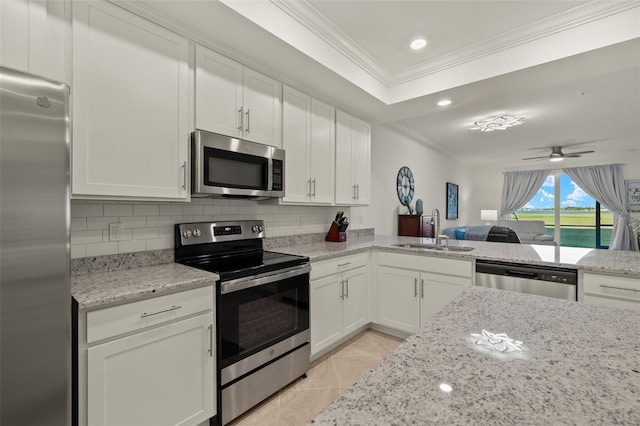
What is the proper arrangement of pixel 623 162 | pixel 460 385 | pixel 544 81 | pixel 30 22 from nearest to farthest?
pixel 460 385, pixel 30 22, pixel 544 81, pixel 623 162

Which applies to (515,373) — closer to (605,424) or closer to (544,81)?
(605,424)


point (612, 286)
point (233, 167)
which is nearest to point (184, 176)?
point (233, 167)

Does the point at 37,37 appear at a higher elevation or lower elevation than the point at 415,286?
higher

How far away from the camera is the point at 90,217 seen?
5.46 feet

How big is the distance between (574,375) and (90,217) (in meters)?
2.12

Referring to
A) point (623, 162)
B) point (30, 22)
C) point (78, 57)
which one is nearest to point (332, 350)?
point (78, 57)

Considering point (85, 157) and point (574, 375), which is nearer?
point (574, 375)

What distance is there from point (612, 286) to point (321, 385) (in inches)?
79.6

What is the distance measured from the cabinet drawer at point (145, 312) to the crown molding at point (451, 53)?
1.83 meters

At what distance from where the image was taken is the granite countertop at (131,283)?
1.25m

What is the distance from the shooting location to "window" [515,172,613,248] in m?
7.22

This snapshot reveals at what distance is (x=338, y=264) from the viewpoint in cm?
253

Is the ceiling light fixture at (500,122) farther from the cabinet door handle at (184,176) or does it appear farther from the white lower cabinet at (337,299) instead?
the cabinet door handle at (184,176)

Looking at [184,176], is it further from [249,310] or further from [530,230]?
[530,230]
